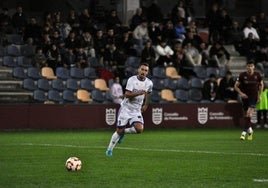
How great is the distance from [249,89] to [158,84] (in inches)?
362

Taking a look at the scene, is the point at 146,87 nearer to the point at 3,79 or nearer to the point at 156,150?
the point at 156,150

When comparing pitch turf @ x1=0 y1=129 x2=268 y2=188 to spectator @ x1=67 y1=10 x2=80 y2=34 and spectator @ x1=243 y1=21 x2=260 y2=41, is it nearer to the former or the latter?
spectator @ x1=67 y1=10 x2=80 y2=34

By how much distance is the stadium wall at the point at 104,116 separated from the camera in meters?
28.6

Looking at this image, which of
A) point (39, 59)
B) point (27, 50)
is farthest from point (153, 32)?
point (27, 50)

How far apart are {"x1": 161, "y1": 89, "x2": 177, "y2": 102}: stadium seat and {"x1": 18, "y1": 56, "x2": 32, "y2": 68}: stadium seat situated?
5.19m

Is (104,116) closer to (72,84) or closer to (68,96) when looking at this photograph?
(68,96)

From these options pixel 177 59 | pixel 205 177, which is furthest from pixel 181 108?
pixel 205 177

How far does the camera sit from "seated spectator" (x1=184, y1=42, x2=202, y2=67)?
34.1m

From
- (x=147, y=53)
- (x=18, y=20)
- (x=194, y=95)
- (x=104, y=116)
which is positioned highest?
(x=18, y=20)

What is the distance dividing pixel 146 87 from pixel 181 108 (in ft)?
42.0

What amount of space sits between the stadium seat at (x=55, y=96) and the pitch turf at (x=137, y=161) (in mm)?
4046

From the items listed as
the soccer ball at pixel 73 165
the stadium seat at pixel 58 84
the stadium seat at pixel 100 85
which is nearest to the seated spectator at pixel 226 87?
the stadium seat at pixel 100 85

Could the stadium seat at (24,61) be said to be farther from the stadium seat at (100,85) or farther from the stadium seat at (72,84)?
the stadium seat at (100,85)

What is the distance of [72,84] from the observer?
31.6m
